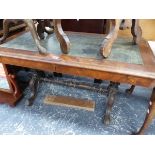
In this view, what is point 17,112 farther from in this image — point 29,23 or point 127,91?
point 127,91

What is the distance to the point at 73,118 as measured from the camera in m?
1.52

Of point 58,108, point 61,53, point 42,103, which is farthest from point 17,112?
point 61,53

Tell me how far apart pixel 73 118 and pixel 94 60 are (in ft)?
1.95

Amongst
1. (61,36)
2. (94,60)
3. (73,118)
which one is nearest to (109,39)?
(94,60)

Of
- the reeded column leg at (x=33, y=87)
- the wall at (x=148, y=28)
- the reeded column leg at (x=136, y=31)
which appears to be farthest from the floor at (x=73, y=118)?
the wall at (x=148, y=28)

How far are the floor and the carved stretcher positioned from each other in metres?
0.12

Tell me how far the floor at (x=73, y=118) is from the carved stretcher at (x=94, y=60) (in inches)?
4.9

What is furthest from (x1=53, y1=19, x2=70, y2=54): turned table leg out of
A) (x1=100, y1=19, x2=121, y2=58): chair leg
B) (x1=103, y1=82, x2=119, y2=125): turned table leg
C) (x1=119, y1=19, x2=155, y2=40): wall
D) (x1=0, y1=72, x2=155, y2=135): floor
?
(x1=119, y1=19, x2=155, y2=40): wall

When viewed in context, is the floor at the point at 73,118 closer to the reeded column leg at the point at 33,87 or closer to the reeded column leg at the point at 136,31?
the reeded column leg at the point at 33,87

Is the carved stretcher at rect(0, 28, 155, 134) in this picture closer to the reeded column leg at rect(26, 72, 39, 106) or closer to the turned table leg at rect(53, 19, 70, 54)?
the turned table leg at rect(53, 19, 70, 54)

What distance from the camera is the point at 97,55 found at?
122 centimetres

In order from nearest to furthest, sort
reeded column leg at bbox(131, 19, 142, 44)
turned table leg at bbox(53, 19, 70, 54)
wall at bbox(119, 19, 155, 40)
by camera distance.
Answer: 1. turned table leg at bbox(53, 19, 70, 54)
2. reeded column leg at bbox(131, 19, 142, 44)
3. wall at bbox(119, 19, 155, 40)

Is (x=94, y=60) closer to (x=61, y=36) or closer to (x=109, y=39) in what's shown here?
(x=109, y=39)

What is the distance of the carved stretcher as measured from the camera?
106cm
